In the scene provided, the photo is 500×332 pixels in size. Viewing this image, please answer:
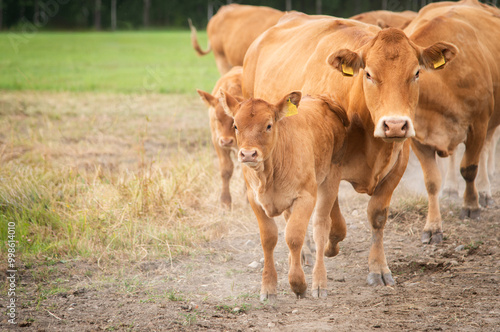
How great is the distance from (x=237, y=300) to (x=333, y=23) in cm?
304

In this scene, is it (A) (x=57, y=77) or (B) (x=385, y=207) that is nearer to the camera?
(B) (x=385, y=207)

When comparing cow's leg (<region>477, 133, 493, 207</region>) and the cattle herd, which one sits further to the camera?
cow's leg (<region>477, 133, 493, 207</region>)

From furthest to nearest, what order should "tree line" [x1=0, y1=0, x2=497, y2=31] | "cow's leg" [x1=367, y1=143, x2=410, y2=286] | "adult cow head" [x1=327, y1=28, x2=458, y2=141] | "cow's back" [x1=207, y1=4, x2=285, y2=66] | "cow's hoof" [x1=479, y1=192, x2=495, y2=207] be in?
"tree line" [x1=0, y1=0, x2=497, y2=31]
"cow's back" [x1=207, y1=4, x2=285, y2=66]
"cow's hoof" [x1=479, y1=192, x2=495, y2=207]
"cow's leg" [x1=367, y1=143, x2=410, y2=286]
"adult cow head" [x1=327, y1=28, x2=458, y2=141]

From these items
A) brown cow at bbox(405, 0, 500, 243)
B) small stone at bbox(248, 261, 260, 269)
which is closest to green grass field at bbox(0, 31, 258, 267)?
small stone at bbox(248, 261, 260, 269)

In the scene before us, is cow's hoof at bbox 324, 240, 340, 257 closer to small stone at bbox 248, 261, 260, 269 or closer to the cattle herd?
the cattle herd

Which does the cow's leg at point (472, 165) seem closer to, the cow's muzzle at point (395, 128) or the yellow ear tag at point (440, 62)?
the yellow ear tag at point (440, 62)

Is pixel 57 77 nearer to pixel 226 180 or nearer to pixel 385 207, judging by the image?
pixel 226 180

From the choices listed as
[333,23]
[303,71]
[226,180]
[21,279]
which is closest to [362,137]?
[303,71]

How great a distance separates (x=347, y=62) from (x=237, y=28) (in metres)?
7.93

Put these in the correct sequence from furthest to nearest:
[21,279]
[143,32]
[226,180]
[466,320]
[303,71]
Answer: [143,32]
[226,180]
[303,71]
[21,279]
[466,320]

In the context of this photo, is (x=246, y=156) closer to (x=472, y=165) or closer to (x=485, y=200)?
(x=472, y=165)

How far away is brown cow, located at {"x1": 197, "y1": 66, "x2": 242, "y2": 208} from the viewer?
681 centimetres

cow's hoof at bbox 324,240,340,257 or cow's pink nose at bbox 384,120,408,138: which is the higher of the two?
cow's pink nose at bbox 384,120,408,138

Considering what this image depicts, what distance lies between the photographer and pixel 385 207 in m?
5.29
